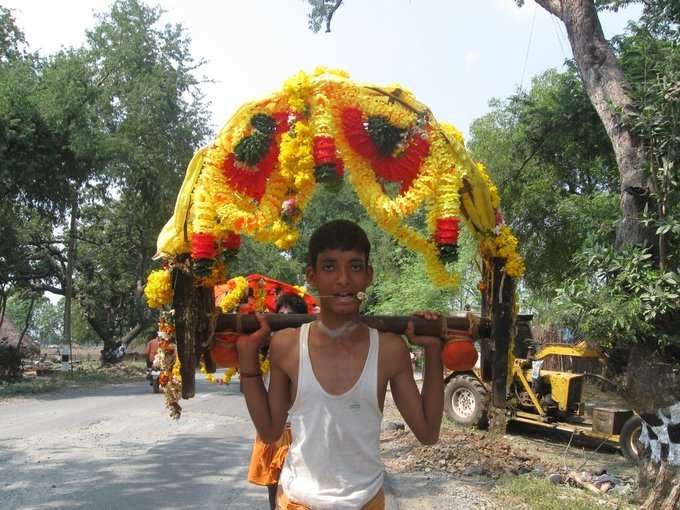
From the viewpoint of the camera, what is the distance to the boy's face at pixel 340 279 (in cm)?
254

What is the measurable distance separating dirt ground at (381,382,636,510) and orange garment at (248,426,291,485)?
7.90 feet

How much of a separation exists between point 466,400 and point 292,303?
7.85 metres

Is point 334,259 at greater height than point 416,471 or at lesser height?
greater

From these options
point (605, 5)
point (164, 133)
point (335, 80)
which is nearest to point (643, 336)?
point (335, 80)

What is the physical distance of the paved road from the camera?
6.12 metres

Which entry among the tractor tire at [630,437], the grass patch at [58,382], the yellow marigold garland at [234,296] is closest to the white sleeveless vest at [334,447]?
the yellow marigold garland at [234,296]

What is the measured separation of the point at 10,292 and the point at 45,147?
1640 centimetres

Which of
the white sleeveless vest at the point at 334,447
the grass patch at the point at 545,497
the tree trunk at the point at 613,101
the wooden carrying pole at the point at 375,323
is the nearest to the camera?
the white sleeveless vest at the point at 334,447

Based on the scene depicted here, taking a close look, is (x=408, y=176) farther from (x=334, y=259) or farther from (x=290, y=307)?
(x=290, y=307)

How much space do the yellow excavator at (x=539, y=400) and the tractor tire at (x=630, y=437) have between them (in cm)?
46

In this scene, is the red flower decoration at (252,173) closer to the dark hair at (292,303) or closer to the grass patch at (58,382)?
the dark hair at (292,303)

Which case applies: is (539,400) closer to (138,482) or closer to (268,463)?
(138,482)

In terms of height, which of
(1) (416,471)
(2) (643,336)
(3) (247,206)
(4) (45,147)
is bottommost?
(1) (416,471)

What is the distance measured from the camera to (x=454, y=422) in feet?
39.6
